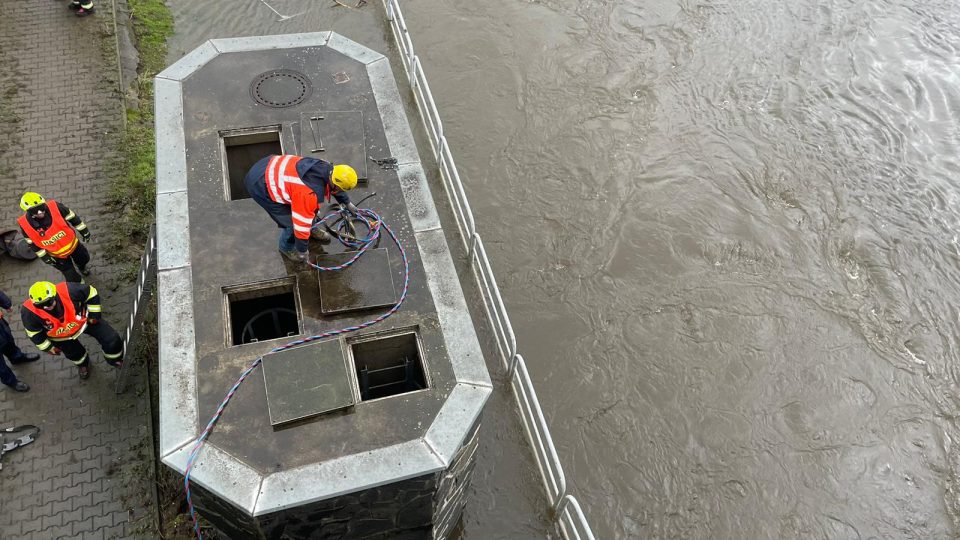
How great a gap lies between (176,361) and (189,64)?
16.1ft

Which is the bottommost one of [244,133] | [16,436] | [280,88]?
[16,436]

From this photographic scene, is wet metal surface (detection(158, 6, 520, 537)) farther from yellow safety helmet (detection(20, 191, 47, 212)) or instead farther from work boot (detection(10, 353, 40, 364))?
work boot (detection(10, 353, 40, 364))

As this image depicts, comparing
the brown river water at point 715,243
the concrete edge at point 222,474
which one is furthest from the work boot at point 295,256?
the brown river water at point 715,243

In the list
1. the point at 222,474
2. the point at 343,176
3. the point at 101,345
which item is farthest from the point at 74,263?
the point at 222,474

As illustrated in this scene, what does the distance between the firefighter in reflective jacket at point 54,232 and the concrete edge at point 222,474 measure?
4435 millimetres

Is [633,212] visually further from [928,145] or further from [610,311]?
[928,145]

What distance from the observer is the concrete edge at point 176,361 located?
6016mm

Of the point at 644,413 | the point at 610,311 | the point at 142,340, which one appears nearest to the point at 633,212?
the point at 610,311

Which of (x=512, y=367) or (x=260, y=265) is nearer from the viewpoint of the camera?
(x=260, y=265)

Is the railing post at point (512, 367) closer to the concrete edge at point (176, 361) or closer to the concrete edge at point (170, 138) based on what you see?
the concrete edge at point (176, 361)

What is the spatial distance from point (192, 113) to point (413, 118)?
4284 mm

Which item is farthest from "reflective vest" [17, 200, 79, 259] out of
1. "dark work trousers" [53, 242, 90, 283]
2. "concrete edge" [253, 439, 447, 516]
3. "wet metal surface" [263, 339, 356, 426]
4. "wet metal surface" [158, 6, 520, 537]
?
"concrete edge" [253, 439, 447, 516]

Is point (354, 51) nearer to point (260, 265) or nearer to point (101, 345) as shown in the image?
point (260, 265)

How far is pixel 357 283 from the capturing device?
715 cm
